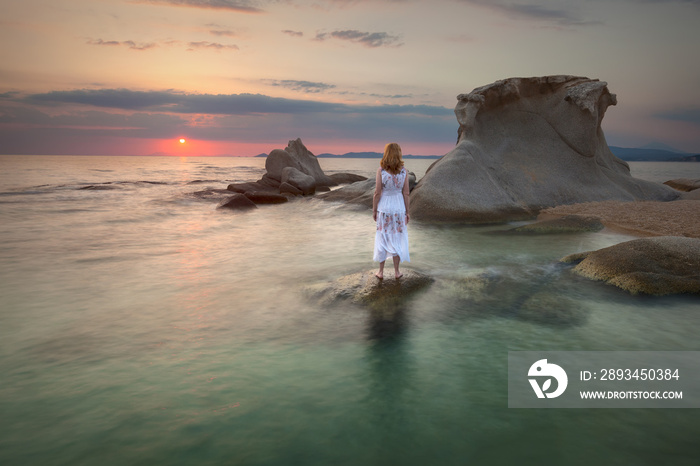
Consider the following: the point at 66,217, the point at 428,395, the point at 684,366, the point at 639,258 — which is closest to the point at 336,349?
the point at 428,395

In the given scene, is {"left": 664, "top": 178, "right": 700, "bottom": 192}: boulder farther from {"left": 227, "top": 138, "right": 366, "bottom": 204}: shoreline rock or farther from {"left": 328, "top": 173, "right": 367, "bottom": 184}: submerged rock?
{"left": 328, "top": 173, "right": 367, "bottom": 184}: submerged rock

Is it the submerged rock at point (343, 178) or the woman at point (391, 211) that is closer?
the woman at point (391, 211)

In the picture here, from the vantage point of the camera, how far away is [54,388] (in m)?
4.44

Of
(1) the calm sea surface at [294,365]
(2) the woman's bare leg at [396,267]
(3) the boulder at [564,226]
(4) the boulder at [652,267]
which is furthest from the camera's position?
(3) the boulder at [564,226]

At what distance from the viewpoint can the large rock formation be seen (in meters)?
17.1

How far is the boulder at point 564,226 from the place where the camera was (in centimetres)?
1271

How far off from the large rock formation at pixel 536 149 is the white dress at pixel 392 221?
9298 millimetres

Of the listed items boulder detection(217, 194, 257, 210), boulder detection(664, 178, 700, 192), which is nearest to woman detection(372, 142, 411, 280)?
boulder detection(217, 194, 257, 210)

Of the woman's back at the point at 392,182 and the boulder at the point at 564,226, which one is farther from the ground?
the woman's back at the point at 392,182

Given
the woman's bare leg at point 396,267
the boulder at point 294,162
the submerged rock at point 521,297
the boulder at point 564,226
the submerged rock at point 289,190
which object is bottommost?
the submerged rock at point 521,297

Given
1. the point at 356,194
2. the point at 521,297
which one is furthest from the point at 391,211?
the point at 356,194

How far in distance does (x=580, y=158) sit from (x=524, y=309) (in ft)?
50.8

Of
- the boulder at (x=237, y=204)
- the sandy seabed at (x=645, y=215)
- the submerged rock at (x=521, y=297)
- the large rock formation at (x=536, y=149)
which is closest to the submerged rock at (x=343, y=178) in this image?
the boulder at (x=237, y=204)

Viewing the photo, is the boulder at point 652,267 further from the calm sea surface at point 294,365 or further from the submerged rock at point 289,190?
the submerged rock at point 289,190
